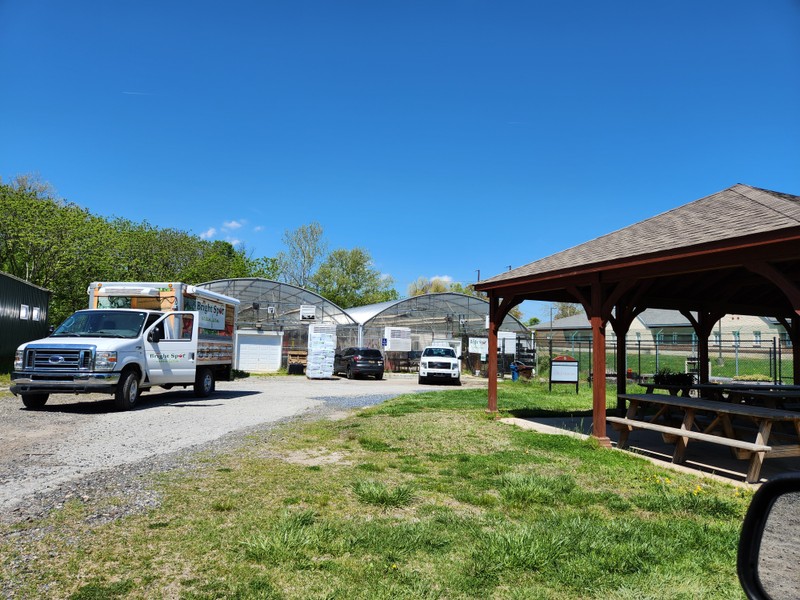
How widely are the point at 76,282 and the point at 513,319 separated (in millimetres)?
30033

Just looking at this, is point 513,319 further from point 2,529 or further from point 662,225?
point 2,529

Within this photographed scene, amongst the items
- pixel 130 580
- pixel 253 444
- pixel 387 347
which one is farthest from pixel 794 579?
pixel 387 347

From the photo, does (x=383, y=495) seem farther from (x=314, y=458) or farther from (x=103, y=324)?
(x=103, y=324)

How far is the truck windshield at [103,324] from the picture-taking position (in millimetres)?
13039

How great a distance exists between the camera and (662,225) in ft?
32.6

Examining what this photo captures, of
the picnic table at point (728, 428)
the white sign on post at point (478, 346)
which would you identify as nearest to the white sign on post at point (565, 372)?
the picnic table at point (728, 428)

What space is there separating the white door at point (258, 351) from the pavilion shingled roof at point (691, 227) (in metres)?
24.0

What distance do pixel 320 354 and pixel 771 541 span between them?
1033 inches

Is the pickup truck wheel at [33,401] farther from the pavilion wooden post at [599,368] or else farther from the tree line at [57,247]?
the tree line at [57,247]

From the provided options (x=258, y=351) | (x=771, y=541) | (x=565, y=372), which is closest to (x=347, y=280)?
(x=258, y=351)

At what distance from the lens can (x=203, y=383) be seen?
16234 mm

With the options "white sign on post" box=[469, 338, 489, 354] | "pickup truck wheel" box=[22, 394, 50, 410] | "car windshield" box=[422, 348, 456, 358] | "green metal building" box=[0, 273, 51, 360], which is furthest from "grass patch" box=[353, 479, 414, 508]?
"white sign on post" box=[469, 338, 489, 354]

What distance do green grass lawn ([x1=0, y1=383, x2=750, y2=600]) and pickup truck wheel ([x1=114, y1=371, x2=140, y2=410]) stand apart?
6.22m

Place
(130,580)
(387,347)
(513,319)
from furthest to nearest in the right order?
(513,319), (387,347), (130,580)
